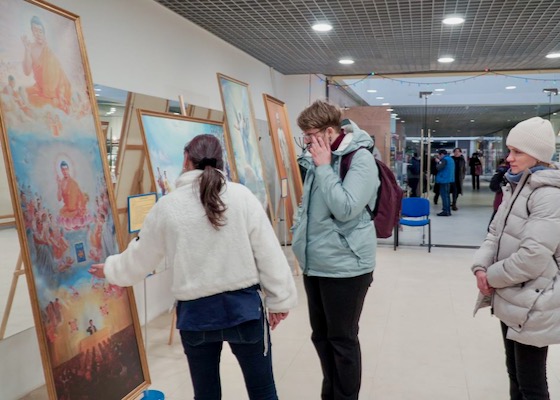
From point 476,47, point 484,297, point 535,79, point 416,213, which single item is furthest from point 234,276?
point 535,79

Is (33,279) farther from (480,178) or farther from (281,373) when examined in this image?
(480,178)

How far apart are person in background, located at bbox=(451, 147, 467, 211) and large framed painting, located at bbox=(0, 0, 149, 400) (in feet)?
22.8

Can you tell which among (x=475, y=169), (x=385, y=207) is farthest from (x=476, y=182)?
(x=385, y=207)

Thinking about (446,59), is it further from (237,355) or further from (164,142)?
(237,355)

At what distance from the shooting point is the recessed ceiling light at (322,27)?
4.93 meters

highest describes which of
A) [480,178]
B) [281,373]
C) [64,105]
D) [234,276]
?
[64,105]

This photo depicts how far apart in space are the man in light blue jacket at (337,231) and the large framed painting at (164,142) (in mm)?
1386

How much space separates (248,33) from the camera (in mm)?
5344

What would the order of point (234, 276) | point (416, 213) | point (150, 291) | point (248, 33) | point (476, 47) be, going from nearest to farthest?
point (234, 276)
point (150, 291)
point (248, 33)
point (476, 47)
point (416, 213)

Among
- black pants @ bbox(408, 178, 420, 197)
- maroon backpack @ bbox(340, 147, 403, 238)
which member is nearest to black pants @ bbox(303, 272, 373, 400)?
maroon backpack @ bbox(340, 147, 403, 238)

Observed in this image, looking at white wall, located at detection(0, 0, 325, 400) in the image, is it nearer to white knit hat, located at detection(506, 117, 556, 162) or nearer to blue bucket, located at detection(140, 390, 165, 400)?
blue bucket, located at detection(140, 390, 165, 400)

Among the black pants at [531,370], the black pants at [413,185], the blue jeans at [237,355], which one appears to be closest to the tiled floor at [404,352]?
the black pants at [531,370]

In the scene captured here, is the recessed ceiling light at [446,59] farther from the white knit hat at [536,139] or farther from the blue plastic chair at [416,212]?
the white knit hat at [536,139]

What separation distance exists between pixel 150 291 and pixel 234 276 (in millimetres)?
2795
